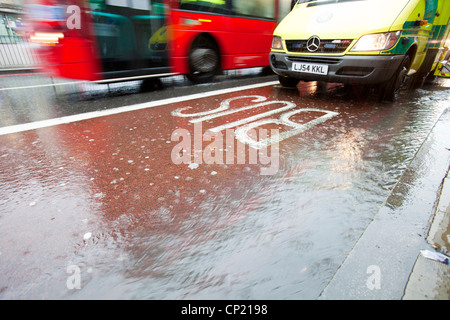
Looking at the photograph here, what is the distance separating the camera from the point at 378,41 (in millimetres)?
3949

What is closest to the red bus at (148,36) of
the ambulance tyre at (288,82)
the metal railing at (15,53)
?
the ambulance tyre at (288,82)

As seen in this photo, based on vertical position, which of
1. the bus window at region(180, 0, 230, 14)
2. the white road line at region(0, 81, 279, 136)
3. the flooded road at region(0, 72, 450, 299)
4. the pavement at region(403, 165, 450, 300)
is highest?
the bus window at region(180, 0, 230, 14)

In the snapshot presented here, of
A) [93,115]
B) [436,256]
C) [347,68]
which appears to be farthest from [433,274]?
[93,115]

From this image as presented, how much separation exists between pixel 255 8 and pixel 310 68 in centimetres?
369

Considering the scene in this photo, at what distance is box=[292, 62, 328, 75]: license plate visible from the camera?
441 cm

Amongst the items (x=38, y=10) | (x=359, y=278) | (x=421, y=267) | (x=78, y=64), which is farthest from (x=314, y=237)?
(x=38, y=10)

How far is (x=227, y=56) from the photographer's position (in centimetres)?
687

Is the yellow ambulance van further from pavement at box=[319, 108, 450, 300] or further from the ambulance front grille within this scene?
pavement at box=[319, 108, 450, 300]

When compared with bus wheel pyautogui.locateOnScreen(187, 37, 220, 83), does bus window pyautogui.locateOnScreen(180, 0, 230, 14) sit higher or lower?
higher

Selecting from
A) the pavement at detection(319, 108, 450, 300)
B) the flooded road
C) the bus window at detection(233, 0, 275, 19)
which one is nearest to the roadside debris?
the pavement at detection(319, 108, 450, 300)

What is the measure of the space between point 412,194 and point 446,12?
6.14 metres

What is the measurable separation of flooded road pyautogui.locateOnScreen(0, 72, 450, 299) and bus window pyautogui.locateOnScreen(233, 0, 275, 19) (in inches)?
165

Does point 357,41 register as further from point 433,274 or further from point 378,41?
point 433,274

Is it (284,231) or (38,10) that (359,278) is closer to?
(284,231)
